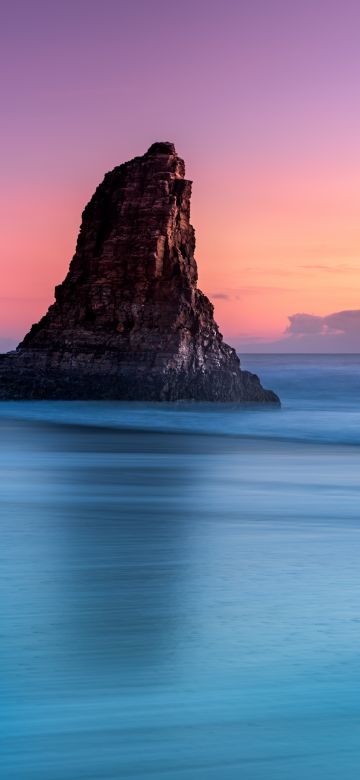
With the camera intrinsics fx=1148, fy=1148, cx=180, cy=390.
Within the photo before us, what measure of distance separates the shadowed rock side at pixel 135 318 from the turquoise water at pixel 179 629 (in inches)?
1542

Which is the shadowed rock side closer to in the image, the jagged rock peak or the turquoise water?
the jagged rock peak

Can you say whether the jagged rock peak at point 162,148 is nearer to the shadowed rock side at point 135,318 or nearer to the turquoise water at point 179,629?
the shadowed rock side at point 135,318

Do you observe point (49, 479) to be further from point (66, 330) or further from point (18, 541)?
point (66, 330)

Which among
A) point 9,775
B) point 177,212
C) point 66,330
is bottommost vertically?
point 9,775

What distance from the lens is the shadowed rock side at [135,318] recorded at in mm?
57562

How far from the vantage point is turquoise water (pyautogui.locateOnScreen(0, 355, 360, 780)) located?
197 inches

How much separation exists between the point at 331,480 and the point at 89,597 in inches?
438

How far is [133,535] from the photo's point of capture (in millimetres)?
11734

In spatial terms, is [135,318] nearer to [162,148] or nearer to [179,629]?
[162,148]

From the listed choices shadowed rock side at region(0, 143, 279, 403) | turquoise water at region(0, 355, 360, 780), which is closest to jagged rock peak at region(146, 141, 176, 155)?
shadowed rock side at region(0, 143, 279, 403)

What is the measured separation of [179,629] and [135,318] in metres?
53.3

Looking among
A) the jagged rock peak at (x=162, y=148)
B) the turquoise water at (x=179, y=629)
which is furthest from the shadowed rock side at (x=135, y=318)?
the turquoise water at (x=179, y=629)

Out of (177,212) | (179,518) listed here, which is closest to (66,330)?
(177,212)

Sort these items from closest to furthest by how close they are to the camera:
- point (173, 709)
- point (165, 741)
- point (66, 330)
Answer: point (165, 741), point (173, 709), point (66, 330)
